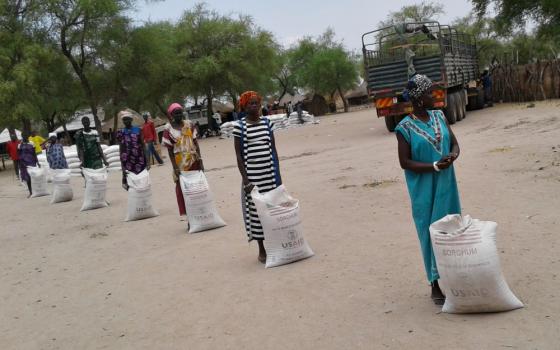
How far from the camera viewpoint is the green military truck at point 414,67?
54.3 feet

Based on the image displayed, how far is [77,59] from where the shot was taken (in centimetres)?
3180

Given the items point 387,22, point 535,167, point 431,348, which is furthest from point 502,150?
point 387,22

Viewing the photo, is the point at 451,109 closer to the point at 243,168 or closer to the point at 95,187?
the point at 95,187

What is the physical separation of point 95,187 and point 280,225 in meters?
6.51

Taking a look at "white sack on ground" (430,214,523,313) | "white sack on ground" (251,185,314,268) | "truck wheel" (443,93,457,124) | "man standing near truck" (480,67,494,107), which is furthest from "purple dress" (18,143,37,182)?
"man standing near truck" (480,67,494,107)

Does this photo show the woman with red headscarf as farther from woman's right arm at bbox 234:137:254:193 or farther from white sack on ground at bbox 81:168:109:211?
white sack on ground at bbox 81:168:109:211

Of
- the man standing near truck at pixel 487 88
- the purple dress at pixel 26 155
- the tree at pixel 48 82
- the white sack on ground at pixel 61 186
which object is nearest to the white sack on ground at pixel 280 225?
the white sack on ground at pixel 61 186

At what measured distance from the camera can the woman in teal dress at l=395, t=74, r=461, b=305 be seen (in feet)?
12.1

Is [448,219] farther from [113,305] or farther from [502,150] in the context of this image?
[502,150]

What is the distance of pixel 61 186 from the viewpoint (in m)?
12.9

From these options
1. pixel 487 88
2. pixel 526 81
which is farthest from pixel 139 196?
pixel 526 81

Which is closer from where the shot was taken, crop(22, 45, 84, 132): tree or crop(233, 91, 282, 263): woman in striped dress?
crop(233, 91, 282, 263): woman in striped dress

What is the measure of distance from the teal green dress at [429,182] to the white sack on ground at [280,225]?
63.6 inches

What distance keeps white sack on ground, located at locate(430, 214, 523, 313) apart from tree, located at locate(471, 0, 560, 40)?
71.3 ft
